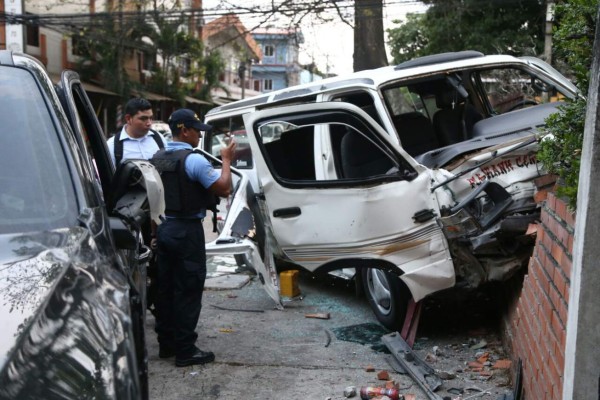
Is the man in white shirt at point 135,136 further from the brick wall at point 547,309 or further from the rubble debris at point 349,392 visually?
the brick wall at point 547,309

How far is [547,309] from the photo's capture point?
332cm

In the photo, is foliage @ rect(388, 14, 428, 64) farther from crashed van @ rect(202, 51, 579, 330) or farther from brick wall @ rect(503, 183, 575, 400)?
brick wall @ rect(503, 183, 575, 400)

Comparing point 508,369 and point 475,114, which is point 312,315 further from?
point 475,114

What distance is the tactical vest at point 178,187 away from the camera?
15.7 feet

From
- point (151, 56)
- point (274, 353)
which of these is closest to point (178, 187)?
point (274, 353)

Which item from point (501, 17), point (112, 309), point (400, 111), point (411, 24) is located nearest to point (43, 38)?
point (411, 24)

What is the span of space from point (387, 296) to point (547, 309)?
2.40 m

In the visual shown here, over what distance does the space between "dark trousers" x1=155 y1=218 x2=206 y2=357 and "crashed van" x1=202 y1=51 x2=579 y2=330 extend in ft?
2.70

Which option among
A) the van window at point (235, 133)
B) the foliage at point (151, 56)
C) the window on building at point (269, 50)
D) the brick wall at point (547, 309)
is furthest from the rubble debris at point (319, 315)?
the window on building at point (269, 50)

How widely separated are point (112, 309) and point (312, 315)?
436cm

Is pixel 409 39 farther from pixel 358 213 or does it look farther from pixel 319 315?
pixel 358 213

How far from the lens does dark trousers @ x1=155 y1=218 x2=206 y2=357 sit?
485cm

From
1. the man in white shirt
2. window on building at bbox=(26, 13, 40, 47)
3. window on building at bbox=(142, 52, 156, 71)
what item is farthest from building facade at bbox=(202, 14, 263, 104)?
the man in white shirt

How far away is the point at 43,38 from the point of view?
2927cm
